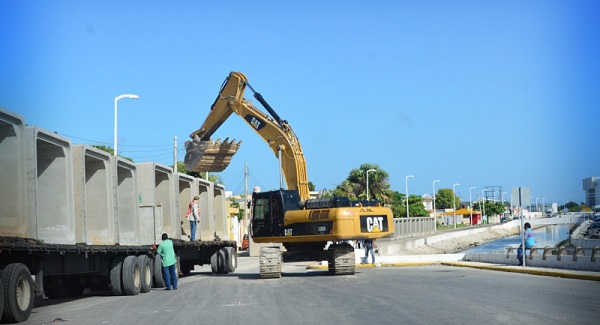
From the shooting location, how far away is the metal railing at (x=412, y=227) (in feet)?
257

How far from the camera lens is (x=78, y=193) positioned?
18078 millimetres

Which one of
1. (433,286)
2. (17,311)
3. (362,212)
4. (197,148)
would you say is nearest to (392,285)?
(433,286)

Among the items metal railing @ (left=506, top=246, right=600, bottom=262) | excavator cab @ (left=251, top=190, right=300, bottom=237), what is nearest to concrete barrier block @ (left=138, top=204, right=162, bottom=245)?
excavator cab @ (left=251, top=190, right=300, bottom=237)

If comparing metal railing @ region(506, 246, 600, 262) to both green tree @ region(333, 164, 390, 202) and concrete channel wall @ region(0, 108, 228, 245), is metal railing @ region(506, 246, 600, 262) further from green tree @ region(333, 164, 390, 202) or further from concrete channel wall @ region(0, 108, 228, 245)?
green tree @ region(333, 164, 390, 202)

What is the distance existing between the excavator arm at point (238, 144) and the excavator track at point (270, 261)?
181 inches

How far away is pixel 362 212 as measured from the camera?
26766 millimetres

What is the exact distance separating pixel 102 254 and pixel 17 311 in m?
6.33

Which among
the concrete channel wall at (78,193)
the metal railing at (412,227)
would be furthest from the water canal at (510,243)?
the concrete channel wall at (78,193)

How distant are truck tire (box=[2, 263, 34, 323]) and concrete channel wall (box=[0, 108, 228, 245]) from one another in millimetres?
799

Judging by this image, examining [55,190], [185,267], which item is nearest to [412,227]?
[185,267]

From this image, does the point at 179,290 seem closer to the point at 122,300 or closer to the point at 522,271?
the point at 122,300

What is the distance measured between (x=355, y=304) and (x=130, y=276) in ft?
24.7

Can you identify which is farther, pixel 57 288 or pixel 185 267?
pixel 185 267

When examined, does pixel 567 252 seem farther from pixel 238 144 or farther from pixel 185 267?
pixel 185 267
